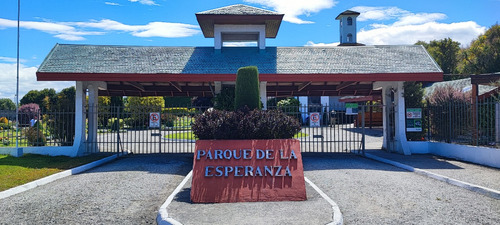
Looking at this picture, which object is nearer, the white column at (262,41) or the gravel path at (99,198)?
the gravel path at (99,198)

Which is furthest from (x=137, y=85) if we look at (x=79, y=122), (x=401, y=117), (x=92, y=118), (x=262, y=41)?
(x=401, y=117)

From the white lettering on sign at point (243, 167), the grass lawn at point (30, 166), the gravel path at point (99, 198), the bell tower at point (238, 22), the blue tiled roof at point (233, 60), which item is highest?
the bell tower at point (238, 22)

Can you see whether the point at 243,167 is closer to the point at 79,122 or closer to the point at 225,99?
the point at 225,99

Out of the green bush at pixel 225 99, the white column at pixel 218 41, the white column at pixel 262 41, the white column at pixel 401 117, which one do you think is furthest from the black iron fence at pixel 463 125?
the white column at pixel 218 41

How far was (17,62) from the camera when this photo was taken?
1414 cm

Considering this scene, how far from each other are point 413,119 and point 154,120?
10625 mm

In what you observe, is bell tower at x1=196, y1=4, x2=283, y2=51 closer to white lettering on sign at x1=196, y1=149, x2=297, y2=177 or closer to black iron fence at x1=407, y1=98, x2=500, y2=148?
black iron fence at x1=407, y1=98, x2=500, y2=148

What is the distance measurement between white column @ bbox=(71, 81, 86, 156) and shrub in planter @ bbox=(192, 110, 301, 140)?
24.6 feet

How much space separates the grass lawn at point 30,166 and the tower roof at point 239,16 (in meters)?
7.61

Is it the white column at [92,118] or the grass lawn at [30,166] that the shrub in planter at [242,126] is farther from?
the white column at [92,118]

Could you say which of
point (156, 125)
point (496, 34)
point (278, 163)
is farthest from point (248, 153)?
point (496, 34)

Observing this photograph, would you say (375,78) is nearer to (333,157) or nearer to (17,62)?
(333,157)

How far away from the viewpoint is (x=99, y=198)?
7.86 meters

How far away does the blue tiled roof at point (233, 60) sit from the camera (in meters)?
14.8
